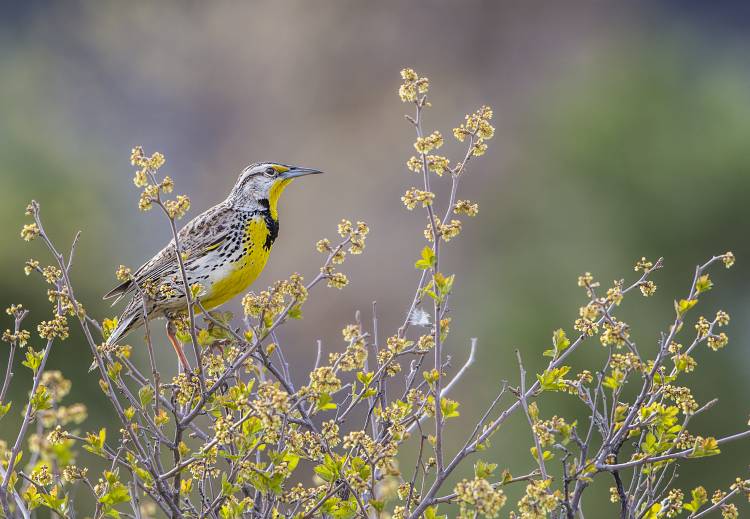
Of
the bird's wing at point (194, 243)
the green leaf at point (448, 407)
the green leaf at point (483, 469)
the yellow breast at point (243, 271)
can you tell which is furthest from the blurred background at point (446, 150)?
the green leaf at point (483, 469)

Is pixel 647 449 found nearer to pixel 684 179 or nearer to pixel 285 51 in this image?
pixel 684 179

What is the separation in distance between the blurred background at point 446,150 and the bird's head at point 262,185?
5.22m

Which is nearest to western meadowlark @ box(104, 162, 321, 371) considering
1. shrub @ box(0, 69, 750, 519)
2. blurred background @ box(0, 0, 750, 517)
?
shrub @ box(0, 69, 750, 519)

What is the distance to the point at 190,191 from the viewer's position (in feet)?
79.8

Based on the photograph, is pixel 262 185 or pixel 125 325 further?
pixel 262 185

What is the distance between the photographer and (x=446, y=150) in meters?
19.5

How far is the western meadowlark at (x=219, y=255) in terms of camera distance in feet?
13.3

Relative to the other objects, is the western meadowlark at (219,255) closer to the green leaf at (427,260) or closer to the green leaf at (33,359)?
the green leaf at (33,359)

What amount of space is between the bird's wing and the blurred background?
5.22m

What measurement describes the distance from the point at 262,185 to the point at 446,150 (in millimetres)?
15097

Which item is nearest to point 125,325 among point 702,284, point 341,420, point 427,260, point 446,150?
point 341,420

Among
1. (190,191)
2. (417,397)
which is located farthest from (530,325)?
(190,191)

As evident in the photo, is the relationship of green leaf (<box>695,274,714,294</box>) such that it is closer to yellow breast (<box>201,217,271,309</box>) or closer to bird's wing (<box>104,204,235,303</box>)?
yellow breast (<box>201,217,271,309</box>)

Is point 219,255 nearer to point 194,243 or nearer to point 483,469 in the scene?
point 194,243
